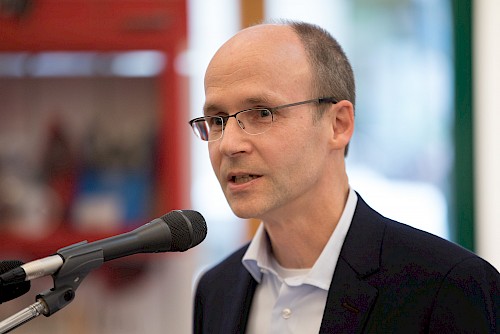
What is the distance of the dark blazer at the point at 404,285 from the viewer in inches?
55.2

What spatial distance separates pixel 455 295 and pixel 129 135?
70.7 inches

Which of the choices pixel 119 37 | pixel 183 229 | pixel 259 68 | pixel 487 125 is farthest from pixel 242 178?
pixel 487 125

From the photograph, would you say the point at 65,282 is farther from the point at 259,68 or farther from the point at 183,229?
the point at 259,68

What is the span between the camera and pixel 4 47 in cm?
285

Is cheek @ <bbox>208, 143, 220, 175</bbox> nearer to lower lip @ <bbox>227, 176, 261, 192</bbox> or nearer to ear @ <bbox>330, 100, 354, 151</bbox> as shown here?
lower lip @ <bbox>227, 176, 261, 192</bbox>

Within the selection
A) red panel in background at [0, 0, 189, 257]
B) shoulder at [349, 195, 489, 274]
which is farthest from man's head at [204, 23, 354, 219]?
red panel in background at [0, 0, 189, 257]

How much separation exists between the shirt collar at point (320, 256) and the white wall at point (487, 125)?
6.42ft

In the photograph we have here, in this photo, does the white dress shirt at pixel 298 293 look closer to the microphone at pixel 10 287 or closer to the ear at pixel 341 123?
the ear at pixel 341 123

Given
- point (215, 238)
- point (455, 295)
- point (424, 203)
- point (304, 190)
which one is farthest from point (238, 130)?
point (424, 203)

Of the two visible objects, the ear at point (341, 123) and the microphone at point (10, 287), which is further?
the ear at point (341, 123)

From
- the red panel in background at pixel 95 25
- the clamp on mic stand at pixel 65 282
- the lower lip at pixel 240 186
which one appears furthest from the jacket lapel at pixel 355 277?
the red panel in background at pixel 95 25

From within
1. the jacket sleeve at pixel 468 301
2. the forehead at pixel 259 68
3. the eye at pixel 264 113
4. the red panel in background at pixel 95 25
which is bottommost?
the jacket sleeve at pixel 468 301

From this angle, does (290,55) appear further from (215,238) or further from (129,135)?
(215,238)

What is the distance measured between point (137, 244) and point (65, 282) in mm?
129
